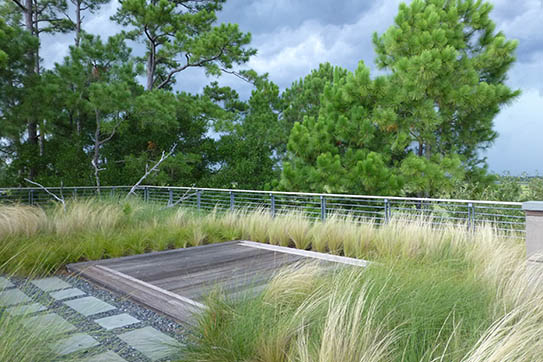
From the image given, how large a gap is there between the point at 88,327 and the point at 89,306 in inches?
17.0

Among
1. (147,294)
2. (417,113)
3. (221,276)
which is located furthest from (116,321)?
(417,113)

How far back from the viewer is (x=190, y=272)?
3.45 meters

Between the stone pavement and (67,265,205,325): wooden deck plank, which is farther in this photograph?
(67,265,205,325): wooden deck plank

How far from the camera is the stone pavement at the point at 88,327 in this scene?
195cm

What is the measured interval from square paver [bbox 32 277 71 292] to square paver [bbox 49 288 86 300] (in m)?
0.11

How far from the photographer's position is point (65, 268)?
382 cm

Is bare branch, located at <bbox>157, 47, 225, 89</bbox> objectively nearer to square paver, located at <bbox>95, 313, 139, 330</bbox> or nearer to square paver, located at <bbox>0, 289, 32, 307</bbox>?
square paver, located at <bbox>0, 289, 32, 307</bbox>

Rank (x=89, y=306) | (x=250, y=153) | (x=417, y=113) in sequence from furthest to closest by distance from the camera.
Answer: (x=250, y=153)
(x=417, y=113)
(x=89, y=306)

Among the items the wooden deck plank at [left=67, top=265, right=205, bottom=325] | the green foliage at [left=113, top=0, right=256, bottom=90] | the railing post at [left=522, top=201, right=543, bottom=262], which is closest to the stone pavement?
the wooden deck plank at [left=67, top=265, right=205, bottom=325]

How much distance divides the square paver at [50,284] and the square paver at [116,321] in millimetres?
952

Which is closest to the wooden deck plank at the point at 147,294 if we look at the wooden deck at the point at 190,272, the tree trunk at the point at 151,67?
the wooden deck at the point at 190,272

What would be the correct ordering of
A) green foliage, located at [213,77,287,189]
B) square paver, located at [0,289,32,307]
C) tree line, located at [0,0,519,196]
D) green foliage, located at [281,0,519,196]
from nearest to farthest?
square paver, located at [0,289,32,307]
green foliage, located at [281,0,519,196]
tree line, located at [0,0,519,196]
green foliage, located at [213,77,287,189]

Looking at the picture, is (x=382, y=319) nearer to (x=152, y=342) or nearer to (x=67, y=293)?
(x=152, y=342)

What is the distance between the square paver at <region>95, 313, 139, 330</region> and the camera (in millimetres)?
2389
